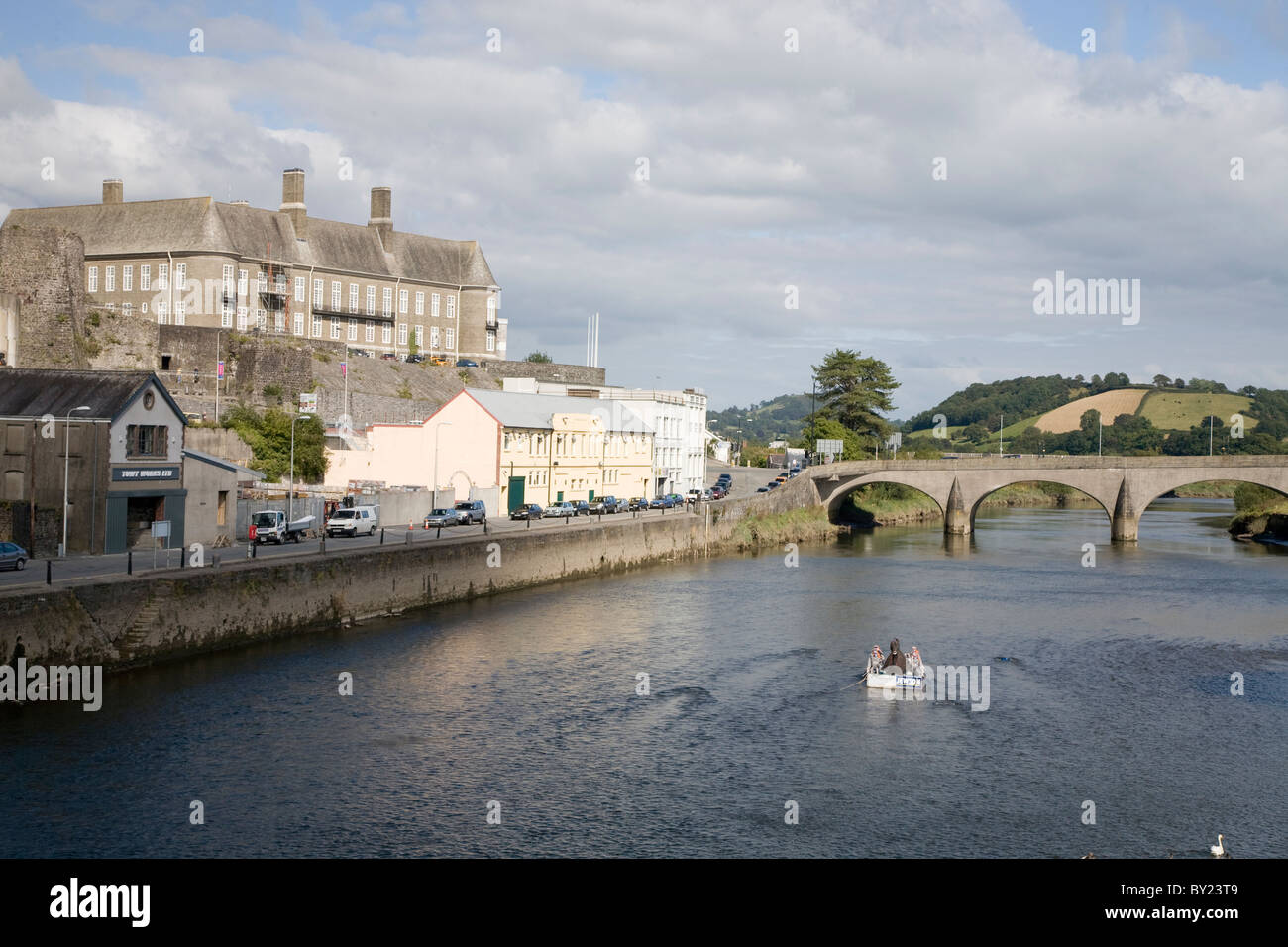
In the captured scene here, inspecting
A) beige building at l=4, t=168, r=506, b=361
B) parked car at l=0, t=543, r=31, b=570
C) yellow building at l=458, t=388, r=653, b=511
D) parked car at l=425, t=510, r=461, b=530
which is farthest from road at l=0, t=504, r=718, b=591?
beige building at l=4, t=168, r=506, b=361

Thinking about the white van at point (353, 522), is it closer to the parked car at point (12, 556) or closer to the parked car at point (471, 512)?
the parked car at point (471, 512)

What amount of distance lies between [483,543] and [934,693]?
2297 centimetres

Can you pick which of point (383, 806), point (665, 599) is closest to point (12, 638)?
point (383, 806)

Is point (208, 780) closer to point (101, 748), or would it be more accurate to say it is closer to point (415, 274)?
point (101, 748)

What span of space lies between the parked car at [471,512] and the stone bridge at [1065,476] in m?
36.5

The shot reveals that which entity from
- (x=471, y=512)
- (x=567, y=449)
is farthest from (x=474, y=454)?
(x=567, y=449)

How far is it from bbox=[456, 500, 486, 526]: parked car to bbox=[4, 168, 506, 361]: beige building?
110 feet

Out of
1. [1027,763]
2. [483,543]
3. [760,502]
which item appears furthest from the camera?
[760,502]

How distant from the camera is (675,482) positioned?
4031 inches

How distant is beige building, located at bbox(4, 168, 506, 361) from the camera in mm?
97250

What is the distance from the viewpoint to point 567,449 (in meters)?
81.6

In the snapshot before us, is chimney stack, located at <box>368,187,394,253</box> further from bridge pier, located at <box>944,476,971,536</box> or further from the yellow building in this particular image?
bridge pier, located at <box>944,476,971,536</box>

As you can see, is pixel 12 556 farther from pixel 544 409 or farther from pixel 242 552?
pixel 544 409

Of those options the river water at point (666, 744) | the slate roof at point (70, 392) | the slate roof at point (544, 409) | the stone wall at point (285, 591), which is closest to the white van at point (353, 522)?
the stone wall at point (285, 591)
